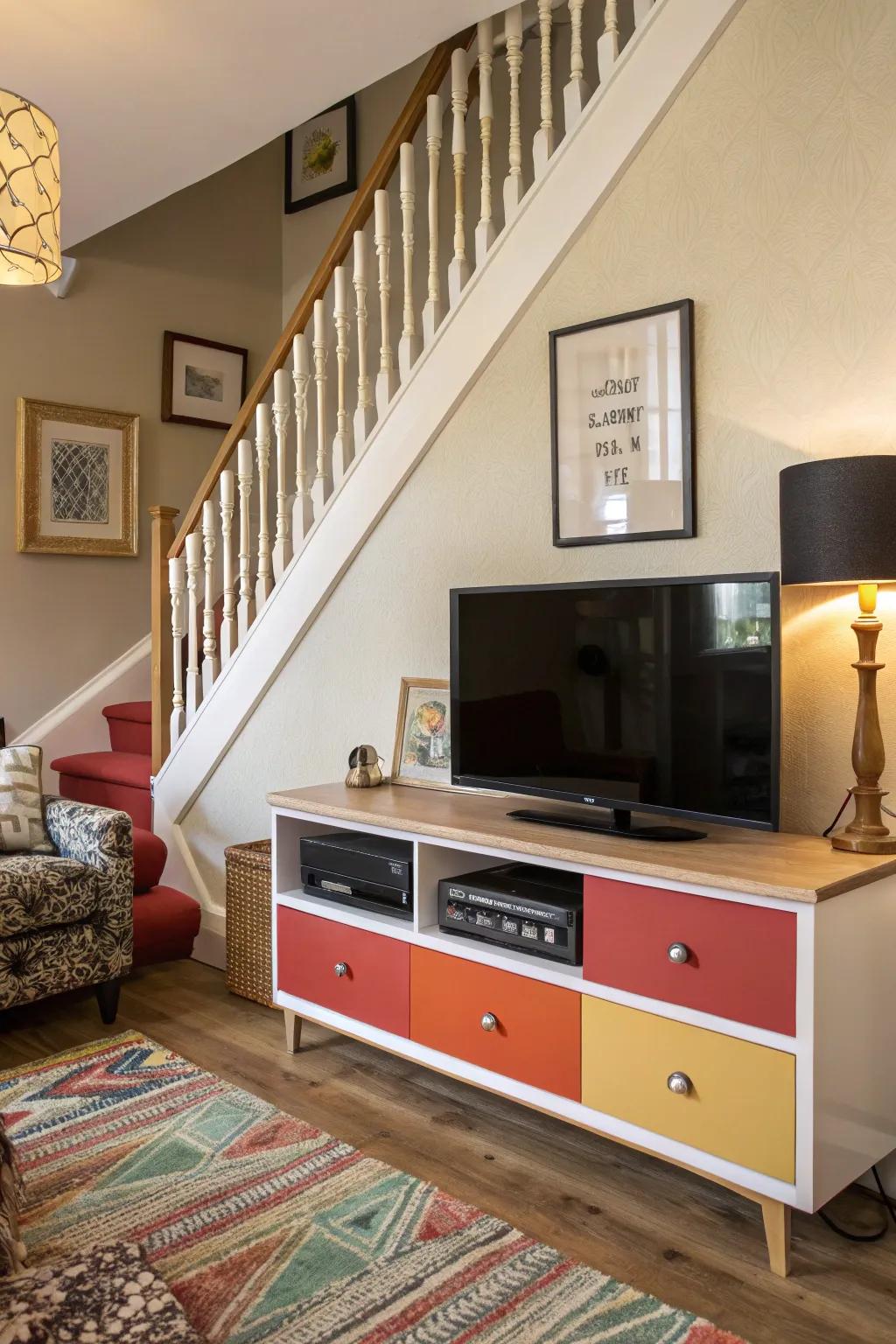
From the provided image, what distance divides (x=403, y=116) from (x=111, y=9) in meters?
0.92

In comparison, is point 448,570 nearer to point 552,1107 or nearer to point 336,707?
point 336,707

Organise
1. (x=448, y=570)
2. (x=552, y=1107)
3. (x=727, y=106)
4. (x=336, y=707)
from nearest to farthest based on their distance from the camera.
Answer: (x=552, y=1107)
(x=727, y=106)
(x=448, y=570)
(x=336, y=707)

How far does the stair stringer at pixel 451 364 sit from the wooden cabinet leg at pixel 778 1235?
7.09ft

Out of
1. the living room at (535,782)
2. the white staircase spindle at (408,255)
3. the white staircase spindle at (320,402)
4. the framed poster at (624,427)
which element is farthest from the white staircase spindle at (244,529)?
the framed poster at (624,427)

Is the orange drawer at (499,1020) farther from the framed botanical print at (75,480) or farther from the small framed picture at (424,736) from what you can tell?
the framed botanical print at (75,480)

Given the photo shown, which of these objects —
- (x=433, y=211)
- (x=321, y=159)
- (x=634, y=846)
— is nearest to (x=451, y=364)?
(x=433, y=211)

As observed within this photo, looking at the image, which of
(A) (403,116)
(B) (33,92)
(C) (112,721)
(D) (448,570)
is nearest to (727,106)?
(A) (403,116)

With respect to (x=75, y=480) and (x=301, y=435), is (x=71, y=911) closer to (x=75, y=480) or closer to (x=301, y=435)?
(x=301, y=435)

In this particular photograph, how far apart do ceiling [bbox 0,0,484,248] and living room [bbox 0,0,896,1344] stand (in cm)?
3

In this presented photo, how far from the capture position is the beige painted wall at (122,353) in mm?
4344

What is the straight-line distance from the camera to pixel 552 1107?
2246 mm

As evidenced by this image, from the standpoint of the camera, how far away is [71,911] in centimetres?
296

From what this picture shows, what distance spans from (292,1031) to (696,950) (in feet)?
4.41

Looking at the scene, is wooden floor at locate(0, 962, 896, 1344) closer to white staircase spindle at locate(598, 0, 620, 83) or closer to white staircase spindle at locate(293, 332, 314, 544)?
white staircase spindle at locate(293, 332, 314, 544)
